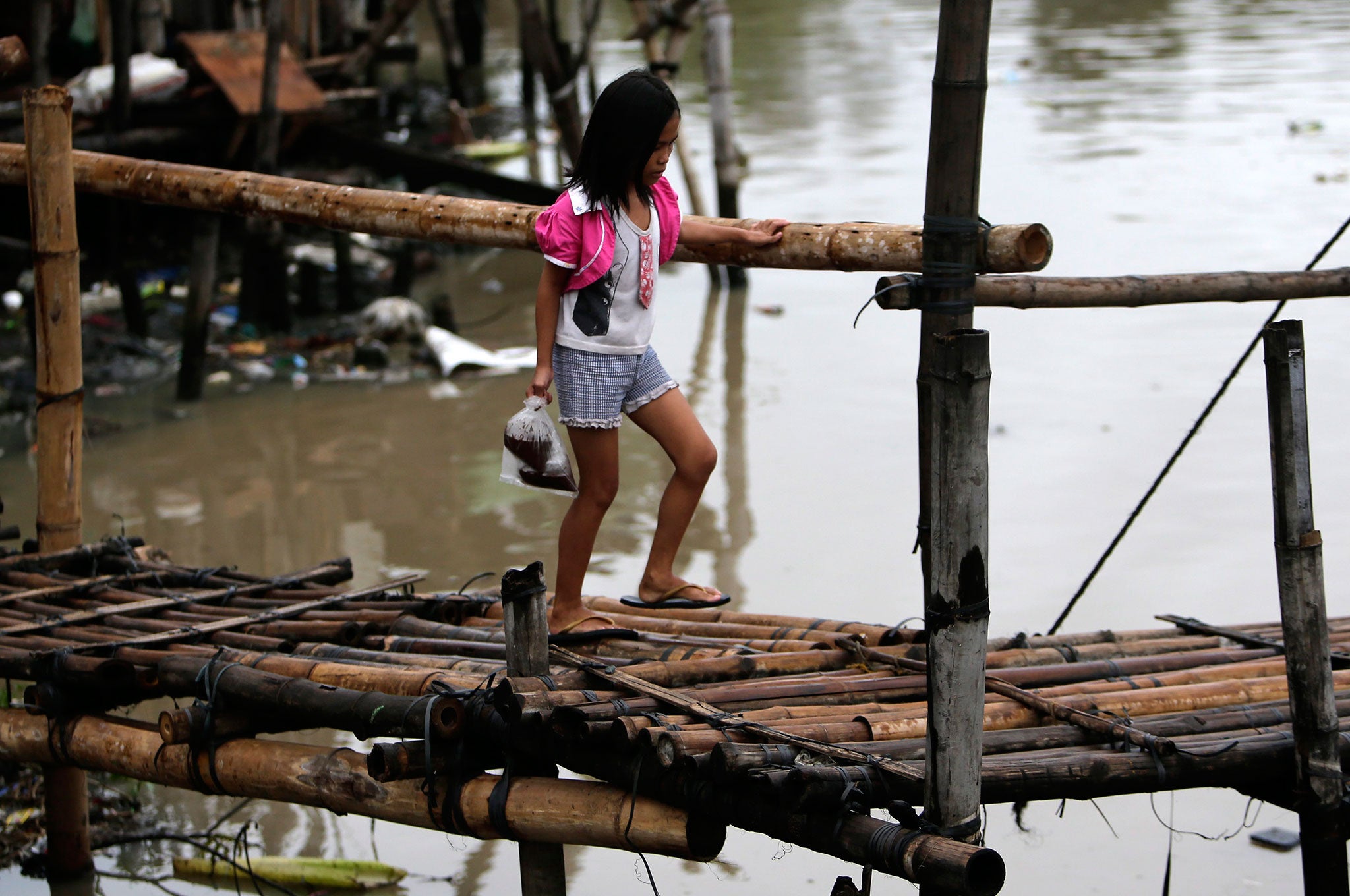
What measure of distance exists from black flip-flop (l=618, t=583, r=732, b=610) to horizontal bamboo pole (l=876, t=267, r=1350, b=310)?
0.96m

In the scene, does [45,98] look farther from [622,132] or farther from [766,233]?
[766,233]

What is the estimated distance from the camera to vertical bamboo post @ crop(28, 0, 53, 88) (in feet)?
24.1

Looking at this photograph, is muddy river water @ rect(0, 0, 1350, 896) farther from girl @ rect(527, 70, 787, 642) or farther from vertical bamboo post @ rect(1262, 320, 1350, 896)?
vertical bamboo post @ rect(1262, 320, 1350, 896)

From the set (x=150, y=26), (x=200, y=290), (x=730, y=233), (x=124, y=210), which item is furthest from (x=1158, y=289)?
(x=150, y=26)

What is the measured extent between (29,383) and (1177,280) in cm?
640

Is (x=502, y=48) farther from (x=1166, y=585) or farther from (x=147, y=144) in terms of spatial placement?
(x=1166, y=585)

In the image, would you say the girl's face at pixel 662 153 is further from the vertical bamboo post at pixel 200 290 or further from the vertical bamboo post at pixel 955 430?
the vertical bamboo post at pixel 200 290

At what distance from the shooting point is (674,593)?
3328mm

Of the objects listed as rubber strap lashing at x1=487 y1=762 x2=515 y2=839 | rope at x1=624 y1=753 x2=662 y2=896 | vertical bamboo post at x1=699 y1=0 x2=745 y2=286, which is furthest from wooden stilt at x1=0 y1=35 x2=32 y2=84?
vertical bamboo post at x1=699 y1=0 x2=745 y2=286

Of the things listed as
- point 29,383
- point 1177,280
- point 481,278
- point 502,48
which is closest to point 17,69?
point 1177,280

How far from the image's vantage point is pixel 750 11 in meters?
23.6

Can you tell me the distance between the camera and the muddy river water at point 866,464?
4113 millimetres

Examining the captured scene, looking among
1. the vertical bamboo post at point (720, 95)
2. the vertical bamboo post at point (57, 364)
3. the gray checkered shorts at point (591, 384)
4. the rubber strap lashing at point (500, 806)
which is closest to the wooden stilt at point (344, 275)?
the vertical bamboo post at point (720, 95)

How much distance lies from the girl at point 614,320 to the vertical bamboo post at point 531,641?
34 centimetres
